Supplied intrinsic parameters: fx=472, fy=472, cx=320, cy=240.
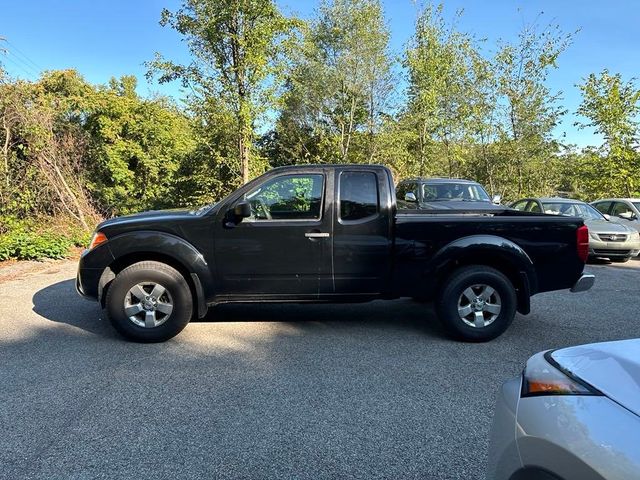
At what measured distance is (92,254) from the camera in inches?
199

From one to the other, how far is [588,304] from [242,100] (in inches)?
331

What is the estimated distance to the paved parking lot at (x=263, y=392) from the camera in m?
2.91

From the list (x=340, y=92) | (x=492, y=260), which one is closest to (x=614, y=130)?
(x=340, y=92)

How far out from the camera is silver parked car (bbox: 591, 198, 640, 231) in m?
12.2

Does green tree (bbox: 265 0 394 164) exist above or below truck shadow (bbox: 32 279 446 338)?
above

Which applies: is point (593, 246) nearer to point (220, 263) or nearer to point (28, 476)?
point (220, 263)

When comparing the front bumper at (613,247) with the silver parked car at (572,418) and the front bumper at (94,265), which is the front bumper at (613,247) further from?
the front bumper at (94,265)

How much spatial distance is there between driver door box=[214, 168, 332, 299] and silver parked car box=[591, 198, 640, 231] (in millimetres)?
10019

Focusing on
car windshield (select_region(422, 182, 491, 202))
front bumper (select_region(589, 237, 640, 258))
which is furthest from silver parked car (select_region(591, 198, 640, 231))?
car windshield (select_region(422, 182, 491, 202))

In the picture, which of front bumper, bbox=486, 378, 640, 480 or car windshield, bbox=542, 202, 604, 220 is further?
car windshield, bbox=542, 202, 604, 220

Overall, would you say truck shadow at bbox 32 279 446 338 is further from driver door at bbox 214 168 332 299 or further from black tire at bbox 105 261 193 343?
driver door at bbox 214 168 332 299

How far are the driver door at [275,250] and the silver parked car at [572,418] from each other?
10.5ft

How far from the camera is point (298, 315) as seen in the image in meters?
6.06

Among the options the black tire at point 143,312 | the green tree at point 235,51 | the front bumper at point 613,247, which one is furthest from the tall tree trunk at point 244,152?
the front bumper at point 613,247
